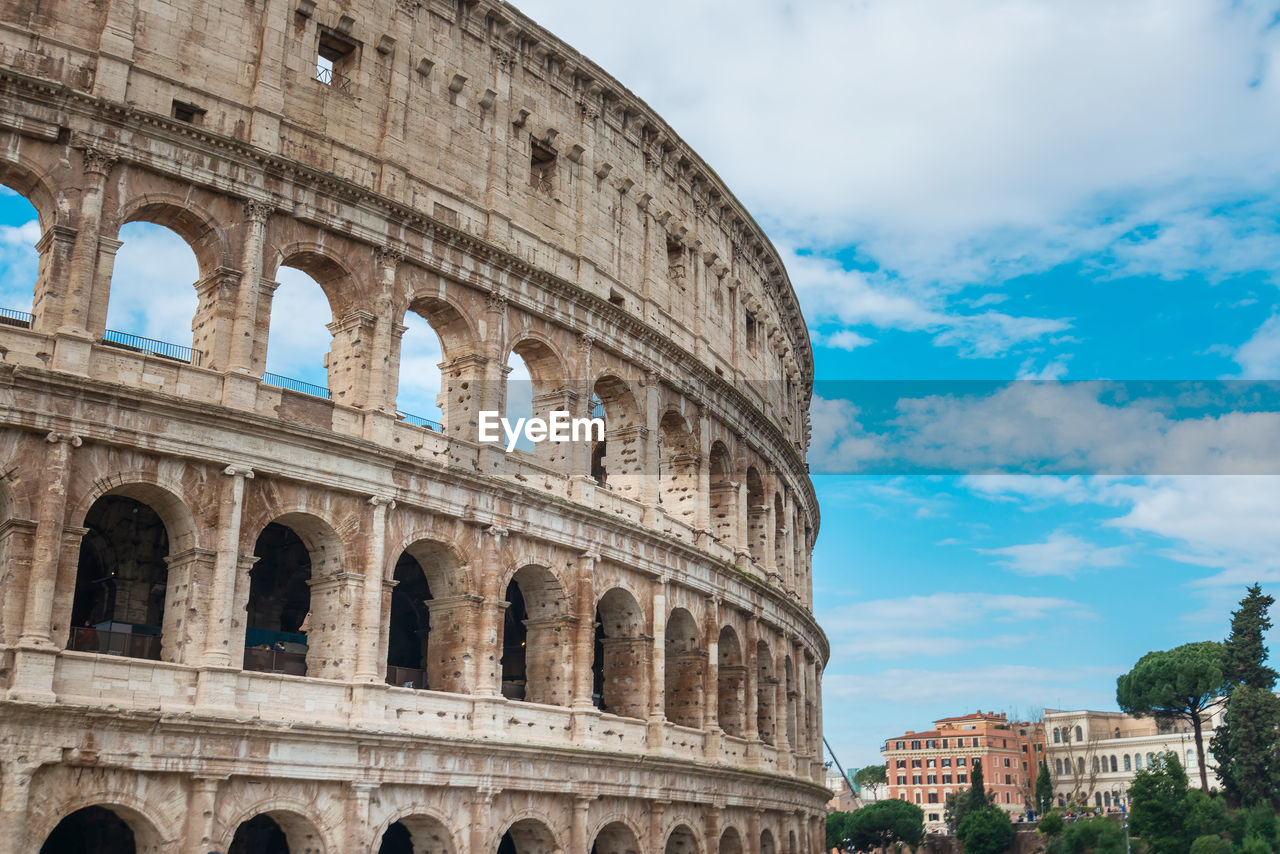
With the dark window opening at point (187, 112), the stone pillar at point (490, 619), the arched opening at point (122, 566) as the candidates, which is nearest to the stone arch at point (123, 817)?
the arched opening at point (122, 566)

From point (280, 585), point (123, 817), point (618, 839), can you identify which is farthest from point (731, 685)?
point (123, 817)

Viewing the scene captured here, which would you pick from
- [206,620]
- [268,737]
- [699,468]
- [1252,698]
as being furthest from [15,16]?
[1252,698]

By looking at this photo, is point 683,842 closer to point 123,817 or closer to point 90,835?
point 90,835

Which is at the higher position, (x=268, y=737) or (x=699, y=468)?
(x=699, y=468)

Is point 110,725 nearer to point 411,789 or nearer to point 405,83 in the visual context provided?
point 411,789

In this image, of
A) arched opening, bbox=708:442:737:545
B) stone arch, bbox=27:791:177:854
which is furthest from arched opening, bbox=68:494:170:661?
arched opening, bbox=708:442:737:545
